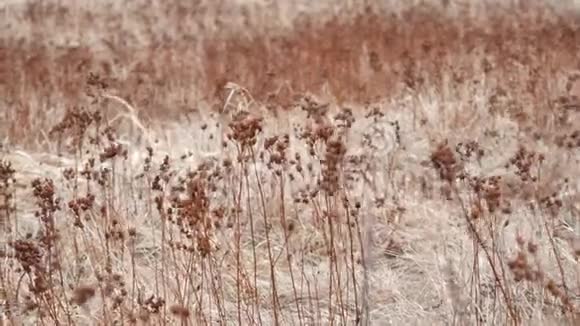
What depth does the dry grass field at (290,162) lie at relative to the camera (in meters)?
2.73

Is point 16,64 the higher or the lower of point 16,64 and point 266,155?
the higher

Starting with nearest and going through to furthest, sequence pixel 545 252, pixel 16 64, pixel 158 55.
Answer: pixel 545 252 → pixel 16 64 → pixel 158 55

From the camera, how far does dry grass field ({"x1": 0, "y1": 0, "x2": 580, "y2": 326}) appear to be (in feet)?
8.95

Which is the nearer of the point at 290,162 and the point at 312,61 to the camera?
the point at 290,162

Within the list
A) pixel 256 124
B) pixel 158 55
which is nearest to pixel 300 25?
pixel 158 55

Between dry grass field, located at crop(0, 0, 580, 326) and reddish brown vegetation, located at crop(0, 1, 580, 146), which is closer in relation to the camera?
dry grass field, located at crop(0, 0, 580, 326)

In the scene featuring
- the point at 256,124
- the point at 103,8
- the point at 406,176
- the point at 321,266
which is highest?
the point at 103,8

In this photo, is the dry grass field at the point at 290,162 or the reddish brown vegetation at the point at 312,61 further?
the reddish brown vegetation at the point at 312,61

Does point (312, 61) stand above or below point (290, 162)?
above

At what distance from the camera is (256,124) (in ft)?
8.02

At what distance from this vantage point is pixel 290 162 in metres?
3.44

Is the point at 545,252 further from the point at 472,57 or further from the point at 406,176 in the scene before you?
the point at 472,57

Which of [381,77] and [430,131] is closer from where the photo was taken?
[430,131]

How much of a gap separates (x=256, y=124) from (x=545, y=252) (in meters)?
1.32
